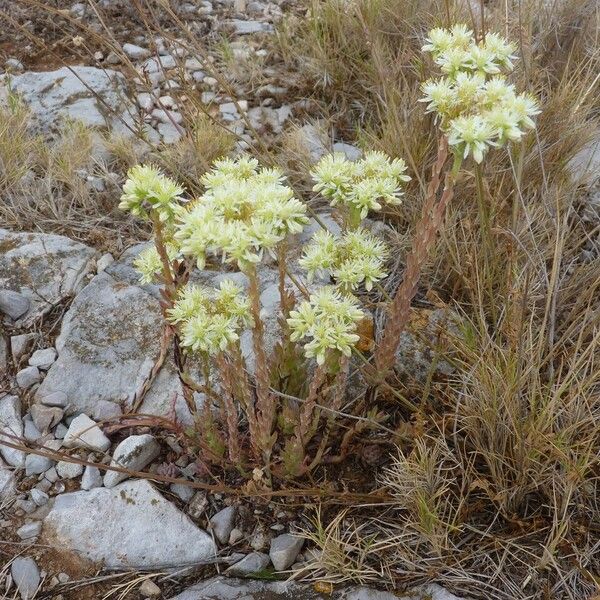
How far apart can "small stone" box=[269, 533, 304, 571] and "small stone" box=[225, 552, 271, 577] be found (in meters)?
0.03

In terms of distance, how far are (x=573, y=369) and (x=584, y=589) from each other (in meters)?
0.65

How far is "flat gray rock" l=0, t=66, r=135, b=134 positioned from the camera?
377cm

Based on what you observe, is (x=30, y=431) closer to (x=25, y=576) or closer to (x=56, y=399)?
(x=56, y=399)

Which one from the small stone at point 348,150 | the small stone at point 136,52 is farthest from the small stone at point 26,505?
the small stone at point 136,52

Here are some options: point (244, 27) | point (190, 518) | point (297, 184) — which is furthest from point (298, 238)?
point (244, 27)

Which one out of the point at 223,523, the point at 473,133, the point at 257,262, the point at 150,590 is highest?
the point at 473,133

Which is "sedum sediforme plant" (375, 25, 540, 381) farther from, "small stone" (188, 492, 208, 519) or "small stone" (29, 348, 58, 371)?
"small stone" (29, 348, 58, 371)

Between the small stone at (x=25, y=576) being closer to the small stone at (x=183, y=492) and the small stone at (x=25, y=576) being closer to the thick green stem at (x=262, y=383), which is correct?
the small stone at (x=183, y=492)

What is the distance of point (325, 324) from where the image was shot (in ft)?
5.84

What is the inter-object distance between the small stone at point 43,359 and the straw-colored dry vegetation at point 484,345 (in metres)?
0.64

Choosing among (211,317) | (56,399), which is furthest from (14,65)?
(211,317)

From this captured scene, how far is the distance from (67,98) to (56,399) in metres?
2.14

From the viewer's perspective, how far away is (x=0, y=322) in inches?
111

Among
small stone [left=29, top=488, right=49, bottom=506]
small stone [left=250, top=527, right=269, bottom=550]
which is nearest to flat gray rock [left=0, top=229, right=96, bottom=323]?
small stone [left=29, top=488, right=49, bottom=506]
